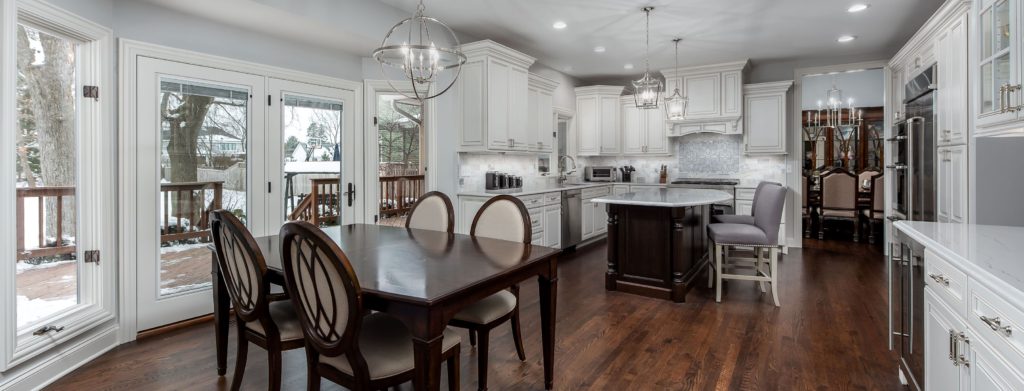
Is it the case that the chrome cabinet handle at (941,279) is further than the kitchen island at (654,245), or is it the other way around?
the kitchen island at (654,245)

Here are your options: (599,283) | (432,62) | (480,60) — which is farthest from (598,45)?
(432,62)

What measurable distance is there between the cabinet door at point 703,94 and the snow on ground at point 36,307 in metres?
6.55

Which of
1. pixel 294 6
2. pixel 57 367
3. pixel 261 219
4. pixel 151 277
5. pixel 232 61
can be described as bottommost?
pixel 57 367

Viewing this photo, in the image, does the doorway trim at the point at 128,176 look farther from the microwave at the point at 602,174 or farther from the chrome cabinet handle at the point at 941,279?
the microwave at the point at 602,174

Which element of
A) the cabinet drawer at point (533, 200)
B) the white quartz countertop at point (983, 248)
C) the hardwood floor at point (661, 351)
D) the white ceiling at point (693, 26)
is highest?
the white ceiling at point (693, 26)

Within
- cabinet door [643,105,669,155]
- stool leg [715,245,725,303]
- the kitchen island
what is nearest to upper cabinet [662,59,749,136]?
cabinet door [643,105,669,155]

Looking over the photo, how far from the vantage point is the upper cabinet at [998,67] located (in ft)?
5.92

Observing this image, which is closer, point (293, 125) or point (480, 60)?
point (293, 125)

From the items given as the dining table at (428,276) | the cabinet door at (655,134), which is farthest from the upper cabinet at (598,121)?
the dining table at (428,276)

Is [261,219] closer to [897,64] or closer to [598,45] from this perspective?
[598,45]

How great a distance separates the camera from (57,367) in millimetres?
2576

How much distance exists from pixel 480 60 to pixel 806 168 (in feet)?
22.9

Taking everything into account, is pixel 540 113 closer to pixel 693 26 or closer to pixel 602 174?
pixel 602 174

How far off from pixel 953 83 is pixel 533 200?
360 cm
